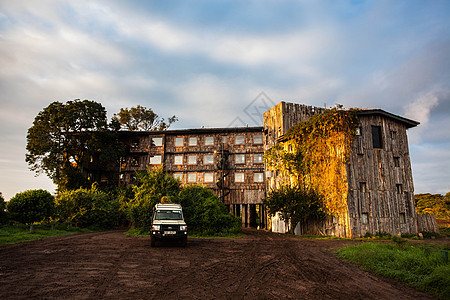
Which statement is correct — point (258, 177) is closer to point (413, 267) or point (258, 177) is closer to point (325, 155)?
point (325, 155)

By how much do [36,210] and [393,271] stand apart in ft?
77.5

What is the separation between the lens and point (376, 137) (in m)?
22.6

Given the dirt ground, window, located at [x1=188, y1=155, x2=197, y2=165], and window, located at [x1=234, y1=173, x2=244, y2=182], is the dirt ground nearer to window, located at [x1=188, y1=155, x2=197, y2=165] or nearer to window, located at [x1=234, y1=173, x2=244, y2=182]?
window, located at [x1=234, y1=173, x2=244, y2=182]

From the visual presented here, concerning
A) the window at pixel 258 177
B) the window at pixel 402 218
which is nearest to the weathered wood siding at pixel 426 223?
the window at pixel 402 218

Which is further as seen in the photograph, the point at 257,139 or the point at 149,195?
Answer: the point at 257,139

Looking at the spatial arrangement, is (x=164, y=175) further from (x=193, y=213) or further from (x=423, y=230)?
(x=423, y=230)

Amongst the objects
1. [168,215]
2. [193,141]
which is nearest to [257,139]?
[193,141]

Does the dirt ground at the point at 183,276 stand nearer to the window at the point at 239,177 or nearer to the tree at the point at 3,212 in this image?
the tree at the point at 3,212

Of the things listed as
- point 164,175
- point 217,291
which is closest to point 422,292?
point 217,291

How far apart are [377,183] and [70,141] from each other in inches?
1253

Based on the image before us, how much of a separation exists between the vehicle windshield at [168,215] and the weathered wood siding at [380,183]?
40.1 ft

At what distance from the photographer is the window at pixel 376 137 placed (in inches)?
885

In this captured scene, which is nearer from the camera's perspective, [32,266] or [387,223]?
[32,266]

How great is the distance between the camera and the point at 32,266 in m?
9.90
